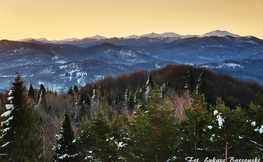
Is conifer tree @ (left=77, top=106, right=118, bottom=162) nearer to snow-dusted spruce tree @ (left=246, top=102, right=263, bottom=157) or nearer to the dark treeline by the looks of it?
snow-dusted spruce tree @ (left=246, top=102, right=263, bottom=157)

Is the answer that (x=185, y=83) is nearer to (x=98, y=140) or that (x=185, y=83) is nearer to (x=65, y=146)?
(x=65, y=146)

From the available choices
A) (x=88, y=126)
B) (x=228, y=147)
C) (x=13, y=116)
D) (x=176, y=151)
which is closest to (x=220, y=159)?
(x=228, y=147)

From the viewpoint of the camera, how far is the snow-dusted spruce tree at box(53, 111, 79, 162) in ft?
37.5

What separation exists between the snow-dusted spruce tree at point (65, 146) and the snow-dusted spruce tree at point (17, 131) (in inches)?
111

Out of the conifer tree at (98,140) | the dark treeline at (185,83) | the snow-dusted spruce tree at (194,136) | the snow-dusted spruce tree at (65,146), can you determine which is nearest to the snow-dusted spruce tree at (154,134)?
the snow-dusted spruce tree at (194,136)

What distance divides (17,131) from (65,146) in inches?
163

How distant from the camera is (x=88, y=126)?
1182 cm

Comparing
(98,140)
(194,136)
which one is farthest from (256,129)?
(98,140)

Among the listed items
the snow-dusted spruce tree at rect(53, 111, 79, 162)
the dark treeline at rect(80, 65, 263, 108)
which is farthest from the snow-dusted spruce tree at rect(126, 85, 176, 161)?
the dark treeline at rect(80, 65, 263, 108)

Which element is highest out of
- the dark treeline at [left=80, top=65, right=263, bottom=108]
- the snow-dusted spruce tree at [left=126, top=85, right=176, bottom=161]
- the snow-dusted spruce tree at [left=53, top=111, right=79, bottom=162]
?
the snow-dusted spruce tree at [left=126, top=85, right=176, bottom=161]

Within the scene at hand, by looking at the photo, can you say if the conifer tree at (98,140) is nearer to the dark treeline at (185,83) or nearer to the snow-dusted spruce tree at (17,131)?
the snow-dusted spruce tree at (17,131)

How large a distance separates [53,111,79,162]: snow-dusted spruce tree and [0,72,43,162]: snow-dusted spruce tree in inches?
111

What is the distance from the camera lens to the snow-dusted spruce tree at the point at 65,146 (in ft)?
37.5

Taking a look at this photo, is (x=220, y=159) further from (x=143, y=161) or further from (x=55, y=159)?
(x=55, y=159)
